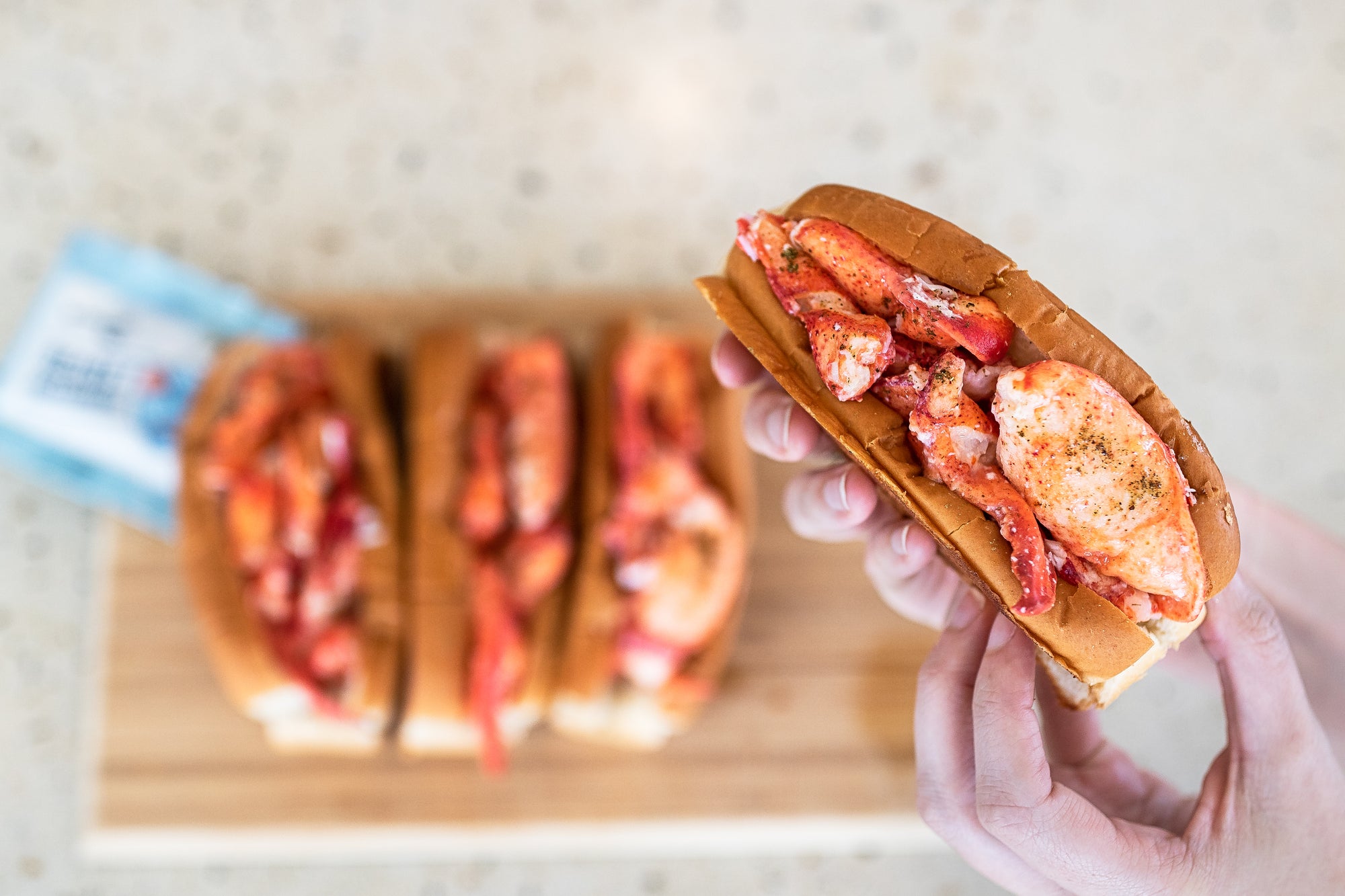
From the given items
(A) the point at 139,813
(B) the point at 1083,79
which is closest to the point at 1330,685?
(B) the point at 1083,79

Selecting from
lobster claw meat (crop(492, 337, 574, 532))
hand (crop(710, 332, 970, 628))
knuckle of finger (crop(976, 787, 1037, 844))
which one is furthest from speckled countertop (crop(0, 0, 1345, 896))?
knuckle of finger (crop(976, 787, 1037, 844))

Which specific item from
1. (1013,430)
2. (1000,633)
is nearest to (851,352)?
(1013,430)

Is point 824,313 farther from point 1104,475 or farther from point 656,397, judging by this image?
point 656,397

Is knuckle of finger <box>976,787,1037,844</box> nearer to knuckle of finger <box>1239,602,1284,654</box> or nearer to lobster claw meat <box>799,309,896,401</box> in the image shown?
knuckle of finger <box>1239,602,1284,654</box>

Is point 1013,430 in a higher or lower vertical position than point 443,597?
higher

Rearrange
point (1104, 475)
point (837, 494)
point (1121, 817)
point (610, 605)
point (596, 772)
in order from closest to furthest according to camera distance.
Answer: point (1104, 475), point (1121, 817), point (837, 494), point (610, 605), point (596, 772)
